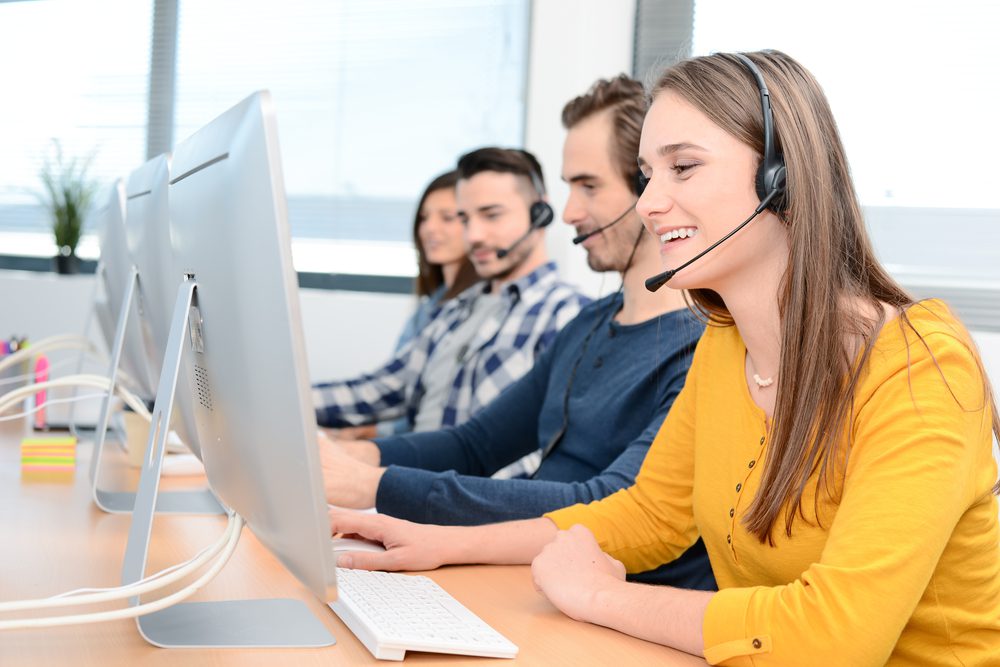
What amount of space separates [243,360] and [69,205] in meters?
3.31

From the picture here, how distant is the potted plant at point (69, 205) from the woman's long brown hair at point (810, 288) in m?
3.20

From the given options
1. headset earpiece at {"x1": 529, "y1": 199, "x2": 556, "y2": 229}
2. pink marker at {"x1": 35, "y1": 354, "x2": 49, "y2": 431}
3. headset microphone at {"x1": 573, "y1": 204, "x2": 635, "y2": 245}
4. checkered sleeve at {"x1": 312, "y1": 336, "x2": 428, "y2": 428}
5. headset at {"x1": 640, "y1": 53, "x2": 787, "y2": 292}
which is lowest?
checkered sleeve at {"x1": 312, "y1": 336, "x2": 428, "y2": 428}

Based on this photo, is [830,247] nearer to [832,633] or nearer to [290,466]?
[832,633]

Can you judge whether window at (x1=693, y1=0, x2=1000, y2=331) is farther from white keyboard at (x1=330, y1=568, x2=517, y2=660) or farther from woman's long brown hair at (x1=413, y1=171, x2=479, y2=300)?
white keyboard at (x1=330, y1=568, x2=517, y2=660)

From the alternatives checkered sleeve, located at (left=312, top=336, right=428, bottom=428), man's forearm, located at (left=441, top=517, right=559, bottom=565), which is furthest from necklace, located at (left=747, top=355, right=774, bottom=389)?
checkered sleeve, located at (left=312, top=336, right=428, bottom=428)

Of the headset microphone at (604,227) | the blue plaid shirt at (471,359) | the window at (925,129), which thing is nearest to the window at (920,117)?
the window at (925,129)

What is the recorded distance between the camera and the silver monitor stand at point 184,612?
2.83ft

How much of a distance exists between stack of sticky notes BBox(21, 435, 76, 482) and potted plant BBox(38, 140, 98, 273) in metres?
2.17

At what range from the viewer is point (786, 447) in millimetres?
998

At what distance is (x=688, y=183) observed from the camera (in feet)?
3.51

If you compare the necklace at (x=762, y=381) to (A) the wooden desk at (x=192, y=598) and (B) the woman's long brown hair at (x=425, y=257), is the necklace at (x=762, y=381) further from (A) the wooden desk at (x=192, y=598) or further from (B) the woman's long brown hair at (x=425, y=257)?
(B) the woman's long brown hair at (x=425, y=257)

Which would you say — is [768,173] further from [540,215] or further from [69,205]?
[69,205]

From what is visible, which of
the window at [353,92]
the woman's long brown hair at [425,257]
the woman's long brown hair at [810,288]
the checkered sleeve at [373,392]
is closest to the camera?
the woman's long brown hair at [810,288]

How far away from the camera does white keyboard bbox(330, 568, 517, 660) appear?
836 millimetres
